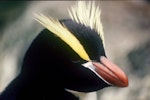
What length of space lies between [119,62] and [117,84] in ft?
0.14

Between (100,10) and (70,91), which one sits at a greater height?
(100,10)

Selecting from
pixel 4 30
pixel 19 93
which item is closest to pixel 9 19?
pixel 4 30

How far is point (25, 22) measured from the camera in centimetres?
103

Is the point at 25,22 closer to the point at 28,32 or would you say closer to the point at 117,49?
the point at 28,32

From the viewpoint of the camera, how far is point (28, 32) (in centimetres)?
101

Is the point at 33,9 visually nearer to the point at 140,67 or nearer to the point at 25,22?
the point at 25,22

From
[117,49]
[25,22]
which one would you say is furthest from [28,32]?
[117,49]

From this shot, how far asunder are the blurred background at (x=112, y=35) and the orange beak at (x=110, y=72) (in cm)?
2

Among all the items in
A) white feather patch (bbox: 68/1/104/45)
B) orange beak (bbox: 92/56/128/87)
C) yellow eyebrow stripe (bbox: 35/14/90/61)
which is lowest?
orange beak (bbox: 92/56/128/87)

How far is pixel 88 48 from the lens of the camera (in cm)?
95

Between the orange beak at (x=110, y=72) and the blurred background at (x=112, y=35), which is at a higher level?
the blurred background at (x=112, y=35)

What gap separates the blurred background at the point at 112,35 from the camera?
3.24 feet

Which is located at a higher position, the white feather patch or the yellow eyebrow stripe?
the white feather patch

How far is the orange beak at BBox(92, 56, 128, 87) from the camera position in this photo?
951mm
